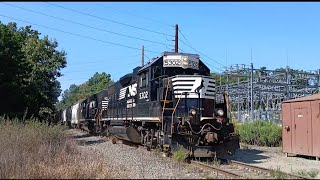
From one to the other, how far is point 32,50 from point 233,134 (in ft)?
120

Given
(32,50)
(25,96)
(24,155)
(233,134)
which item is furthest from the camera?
(32,50)

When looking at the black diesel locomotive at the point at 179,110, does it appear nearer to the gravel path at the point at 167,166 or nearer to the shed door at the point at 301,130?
the gravel path at the point at 167,166

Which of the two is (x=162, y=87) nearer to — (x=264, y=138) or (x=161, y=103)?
(x=161, y=103)

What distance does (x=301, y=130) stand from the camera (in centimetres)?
1582

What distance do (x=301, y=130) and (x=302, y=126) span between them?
0.55 ft

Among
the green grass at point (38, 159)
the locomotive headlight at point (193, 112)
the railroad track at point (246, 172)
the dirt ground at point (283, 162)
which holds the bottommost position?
the dirt ground at point (283, 162)

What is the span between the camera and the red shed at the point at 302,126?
1496 cm

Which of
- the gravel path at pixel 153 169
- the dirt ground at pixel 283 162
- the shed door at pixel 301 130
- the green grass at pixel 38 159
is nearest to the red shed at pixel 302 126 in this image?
the shed door at pixel 301 130

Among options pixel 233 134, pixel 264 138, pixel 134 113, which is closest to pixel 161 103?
pixel 233 134

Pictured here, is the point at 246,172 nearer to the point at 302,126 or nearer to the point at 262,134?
the point at 302,126

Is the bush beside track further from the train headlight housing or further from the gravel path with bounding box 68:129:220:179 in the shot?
the gravel path with bounding box 68:129:220:179

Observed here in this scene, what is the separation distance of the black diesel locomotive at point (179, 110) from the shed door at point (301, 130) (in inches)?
135

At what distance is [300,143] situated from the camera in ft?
51.9

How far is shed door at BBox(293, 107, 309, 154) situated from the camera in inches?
612
